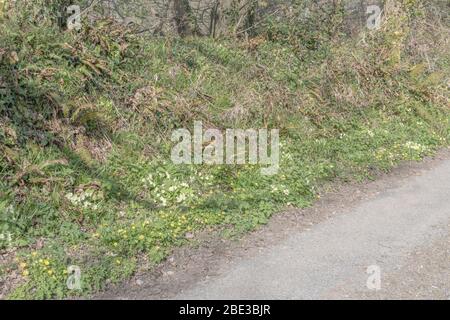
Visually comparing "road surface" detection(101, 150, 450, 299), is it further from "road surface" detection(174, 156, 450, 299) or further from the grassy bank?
the grassy bank

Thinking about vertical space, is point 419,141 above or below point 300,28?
below

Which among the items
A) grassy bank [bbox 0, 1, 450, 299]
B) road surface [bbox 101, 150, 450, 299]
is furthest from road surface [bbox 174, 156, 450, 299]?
grassy bank [bbox 0, 1, 450, 299]

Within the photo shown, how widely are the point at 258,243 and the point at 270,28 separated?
760 centimetres

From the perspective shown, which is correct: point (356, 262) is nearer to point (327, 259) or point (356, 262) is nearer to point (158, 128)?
point (327, 259)

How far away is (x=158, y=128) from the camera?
812cm

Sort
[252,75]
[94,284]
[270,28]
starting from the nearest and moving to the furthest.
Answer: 1. [94,284]
2. [252,75]
3. [270,28]

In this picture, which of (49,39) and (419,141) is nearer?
(49,39)

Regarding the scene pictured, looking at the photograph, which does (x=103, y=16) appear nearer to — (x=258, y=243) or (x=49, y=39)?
(x=49, y=39)

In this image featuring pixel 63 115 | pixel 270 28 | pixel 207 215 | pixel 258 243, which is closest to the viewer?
pixel 258 243

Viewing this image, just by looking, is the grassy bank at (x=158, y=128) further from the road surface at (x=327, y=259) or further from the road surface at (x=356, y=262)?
the road surface at (x=356, y=262)

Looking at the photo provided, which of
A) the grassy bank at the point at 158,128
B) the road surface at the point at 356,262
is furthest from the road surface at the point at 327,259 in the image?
the grassy bank at the point at 158,128

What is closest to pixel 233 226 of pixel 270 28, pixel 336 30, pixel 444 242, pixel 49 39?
pixel 444 242

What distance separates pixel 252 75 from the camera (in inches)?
411

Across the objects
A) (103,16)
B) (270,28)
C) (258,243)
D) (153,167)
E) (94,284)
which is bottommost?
(94,284)
